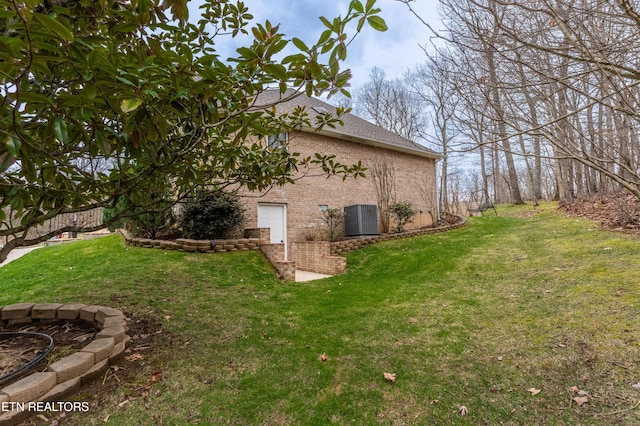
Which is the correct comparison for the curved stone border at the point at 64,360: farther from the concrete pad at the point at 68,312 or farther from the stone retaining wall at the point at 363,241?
the stone retaining wall at the point at 363,241

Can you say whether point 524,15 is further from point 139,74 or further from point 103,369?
point 103,369

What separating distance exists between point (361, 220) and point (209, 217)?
17.5ft

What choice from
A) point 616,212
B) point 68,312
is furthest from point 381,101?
point 68,312

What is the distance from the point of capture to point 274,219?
1080cm

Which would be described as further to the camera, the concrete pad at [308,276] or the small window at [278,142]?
the concrete pad at [308,276]

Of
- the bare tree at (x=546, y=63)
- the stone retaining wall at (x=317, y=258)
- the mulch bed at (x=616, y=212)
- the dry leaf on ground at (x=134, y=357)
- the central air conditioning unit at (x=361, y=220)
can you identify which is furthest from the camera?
the central air conditioning unit at (x=361, y=220)

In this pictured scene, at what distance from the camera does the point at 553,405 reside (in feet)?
8.18

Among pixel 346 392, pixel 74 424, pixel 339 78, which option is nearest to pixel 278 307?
pixel 346 392

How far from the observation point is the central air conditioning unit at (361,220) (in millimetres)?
11312

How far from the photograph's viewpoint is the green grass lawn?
8.43 feet

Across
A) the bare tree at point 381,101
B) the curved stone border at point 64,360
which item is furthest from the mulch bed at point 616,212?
the bare tree at point 381,101

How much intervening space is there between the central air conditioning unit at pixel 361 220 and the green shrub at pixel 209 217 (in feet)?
14.7

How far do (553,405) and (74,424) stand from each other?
371cm

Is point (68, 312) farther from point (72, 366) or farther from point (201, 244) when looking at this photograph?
point (201, 244)
